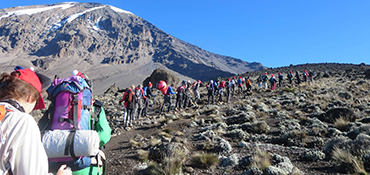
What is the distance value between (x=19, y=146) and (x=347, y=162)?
207 inches

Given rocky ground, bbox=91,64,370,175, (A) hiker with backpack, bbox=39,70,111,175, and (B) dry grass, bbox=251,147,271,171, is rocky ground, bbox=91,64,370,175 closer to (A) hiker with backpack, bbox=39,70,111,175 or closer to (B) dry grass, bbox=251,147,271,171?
(B) dry grass, bbox=251,147,271,171

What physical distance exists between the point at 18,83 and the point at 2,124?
20.1 inches

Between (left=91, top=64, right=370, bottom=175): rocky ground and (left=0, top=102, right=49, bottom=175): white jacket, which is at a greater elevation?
(left=0, top=102, right=49, bottom=175): white jacket

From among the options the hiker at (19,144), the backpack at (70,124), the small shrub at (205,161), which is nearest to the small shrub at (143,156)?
the small shrub at (205,161)

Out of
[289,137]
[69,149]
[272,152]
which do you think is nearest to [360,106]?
[289,137]

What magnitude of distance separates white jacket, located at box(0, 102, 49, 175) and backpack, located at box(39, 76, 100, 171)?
70 centimetres

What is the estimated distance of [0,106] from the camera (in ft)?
3.92

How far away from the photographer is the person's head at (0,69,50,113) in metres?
1.49

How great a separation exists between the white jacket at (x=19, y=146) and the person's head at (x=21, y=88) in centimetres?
35

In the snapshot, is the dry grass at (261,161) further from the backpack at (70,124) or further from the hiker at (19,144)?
the hiker at (19,144)

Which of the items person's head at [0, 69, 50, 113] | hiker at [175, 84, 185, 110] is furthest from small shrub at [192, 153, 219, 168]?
hiker at [175, 84, 185, 110]

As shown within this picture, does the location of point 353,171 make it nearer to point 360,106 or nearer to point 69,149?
point 69,149

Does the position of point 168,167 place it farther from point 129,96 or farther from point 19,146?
point 129,96

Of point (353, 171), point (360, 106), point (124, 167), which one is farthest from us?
point (360, 106)
